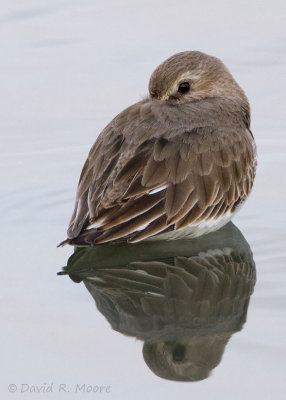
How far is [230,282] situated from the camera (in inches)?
323

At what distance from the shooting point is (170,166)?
8484 millimetres

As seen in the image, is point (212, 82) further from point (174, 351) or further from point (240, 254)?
Answer: point (174, 351)

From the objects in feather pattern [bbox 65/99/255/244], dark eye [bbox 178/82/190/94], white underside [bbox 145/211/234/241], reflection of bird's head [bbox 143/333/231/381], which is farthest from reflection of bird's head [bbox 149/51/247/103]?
reflection of bird's head [bbox 143/333/231/381]

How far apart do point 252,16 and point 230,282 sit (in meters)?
5.33

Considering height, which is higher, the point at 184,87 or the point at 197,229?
the point at 184,87

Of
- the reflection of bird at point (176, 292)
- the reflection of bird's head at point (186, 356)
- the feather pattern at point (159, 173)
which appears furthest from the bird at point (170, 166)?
the reflection of bird's head at point (186, 356)

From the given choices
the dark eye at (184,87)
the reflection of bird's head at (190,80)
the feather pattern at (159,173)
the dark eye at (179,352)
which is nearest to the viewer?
the dark eye at (179,352)

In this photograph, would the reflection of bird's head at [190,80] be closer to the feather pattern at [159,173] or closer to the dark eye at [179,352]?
the feather pattern at [159,173]

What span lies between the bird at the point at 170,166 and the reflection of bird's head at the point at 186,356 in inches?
45.1

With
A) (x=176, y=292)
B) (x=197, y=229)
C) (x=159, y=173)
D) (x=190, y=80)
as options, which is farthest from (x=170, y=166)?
(x=190, y=80)

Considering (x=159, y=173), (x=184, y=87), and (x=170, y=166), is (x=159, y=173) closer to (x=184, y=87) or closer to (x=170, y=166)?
(x=170, y=166)

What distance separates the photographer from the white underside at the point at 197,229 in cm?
866

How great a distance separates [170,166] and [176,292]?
3.19ft

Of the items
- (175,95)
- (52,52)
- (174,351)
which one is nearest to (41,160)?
(175,95)
